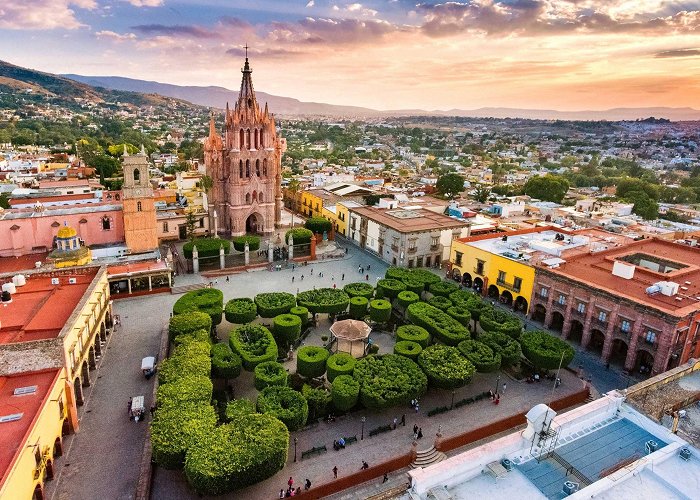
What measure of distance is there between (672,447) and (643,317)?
66.6 feet

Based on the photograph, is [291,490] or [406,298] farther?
[406,298]

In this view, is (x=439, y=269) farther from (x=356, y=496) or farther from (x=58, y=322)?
(x=58, y=322)

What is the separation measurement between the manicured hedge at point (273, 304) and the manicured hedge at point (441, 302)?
42.8 feet

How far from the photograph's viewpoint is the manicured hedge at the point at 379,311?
1606 inches

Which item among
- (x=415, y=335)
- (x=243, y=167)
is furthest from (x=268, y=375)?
(x=243, y=167)

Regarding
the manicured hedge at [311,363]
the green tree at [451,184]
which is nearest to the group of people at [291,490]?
the manicured hedge at [311,363]

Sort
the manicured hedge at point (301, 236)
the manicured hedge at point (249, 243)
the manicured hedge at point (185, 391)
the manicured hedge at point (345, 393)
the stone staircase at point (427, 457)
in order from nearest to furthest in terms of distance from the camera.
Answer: the manicured hedge at point (185, 391)
the stone staircase at point (427, 457)
the manicured hedge at point (345, 393)
the manicured hedge at point (249, 243)
the manicured hedge at point (301, 236)

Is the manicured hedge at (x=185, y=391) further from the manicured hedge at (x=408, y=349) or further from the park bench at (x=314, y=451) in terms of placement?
the manicured hedge at (x=408, y=349)

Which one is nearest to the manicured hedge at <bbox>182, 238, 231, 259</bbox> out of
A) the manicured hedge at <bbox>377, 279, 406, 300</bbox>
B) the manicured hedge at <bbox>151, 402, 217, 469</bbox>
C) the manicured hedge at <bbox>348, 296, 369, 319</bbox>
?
the manicured hedge at <bbox>348, 296, 369, 319</bbox>

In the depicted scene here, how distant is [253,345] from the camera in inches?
1325

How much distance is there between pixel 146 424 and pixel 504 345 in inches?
1031

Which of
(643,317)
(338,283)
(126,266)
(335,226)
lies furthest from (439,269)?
(126,266)

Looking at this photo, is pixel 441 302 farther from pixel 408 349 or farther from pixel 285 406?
pixel 285 406

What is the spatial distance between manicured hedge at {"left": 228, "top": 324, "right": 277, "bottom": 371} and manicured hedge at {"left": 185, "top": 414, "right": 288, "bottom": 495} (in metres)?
7.87
